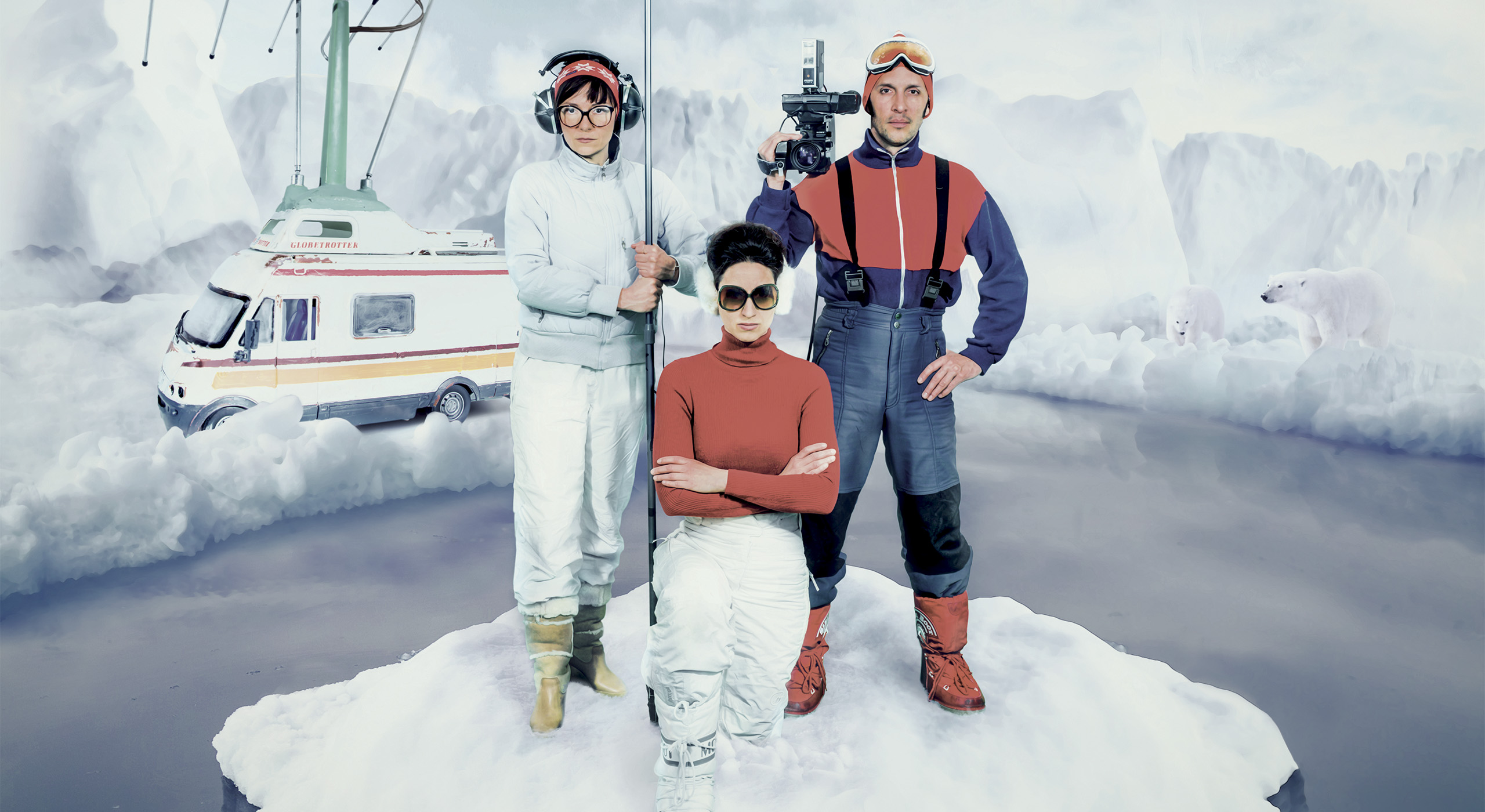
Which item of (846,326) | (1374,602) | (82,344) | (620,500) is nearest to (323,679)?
(620,500)

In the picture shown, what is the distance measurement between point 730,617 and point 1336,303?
16.2 feet

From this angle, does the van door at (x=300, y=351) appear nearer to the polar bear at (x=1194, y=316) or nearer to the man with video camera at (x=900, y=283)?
the man with video camera at (x=900, y=283)

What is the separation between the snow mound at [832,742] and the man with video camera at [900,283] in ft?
1.01

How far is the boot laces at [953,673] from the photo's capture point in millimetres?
2506

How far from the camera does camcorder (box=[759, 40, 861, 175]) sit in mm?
2287

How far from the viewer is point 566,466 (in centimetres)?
232

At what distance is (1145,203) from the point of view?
21.2ft

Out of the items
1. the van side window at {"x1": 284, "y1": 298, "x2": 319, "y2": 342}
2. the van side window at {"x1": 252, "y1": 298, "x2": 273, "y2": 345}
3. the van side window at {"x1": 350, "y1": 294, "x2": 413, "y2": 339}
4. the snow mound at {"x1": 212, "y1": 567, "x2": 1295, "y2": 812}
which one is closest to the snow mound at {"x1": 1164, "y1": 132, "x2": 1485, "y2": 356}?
the snow mound at {"x1": 212, "y1": 567, "x2": 1295, "y2": 812}

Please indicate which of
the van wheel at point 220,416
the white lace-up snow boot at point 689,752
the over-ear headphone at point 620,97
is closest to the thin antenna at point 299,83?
the van wheel at point 220,416

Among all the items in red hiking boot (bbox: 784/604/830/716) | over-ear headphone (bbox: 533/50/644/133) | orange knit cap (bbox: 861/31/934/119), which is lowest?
red hiking boot (bbox: 784/604/830/716)

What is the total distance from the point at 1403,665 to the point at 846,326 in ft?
8.26

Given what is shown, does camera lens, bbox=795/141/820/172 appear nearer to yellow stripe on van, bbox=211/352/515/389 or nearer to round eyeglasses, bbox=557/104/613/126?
round eyeglasses, bbox=557/104/613/126

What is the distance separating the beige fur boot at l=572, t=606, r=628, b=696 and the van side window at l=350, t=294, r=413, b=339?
2.40 metres

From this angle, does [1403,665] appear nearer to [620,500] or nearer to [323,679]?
[620,500]
